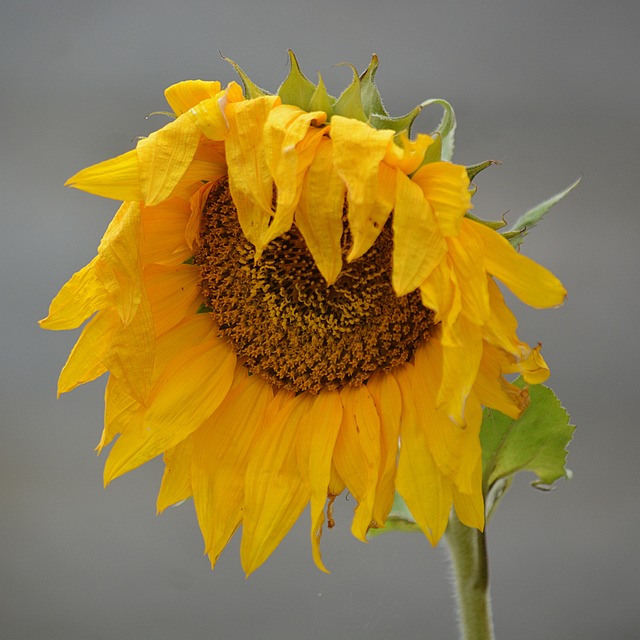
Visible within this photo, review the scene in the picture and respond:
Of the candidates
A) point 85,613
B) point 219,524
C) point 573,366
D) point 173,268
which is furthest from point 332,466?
point 85,613

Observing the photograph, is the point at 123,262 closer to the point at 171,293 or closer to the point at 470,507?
the point at 171,293

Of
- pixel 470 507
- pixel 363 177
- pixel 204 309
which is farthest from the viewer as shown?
pixel 204 309

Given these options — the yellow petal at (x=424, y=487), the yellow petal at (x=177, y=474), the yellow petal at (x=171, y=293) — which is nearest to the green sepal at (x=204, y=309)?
the yellow petal at (x=171, y=293)

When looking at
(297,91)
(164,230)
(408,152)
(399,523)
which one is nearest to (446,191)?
(408,152)

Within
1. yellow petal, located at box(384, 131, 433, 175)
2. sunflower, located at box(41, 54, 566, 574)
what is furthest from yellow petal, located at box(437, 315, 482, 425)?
yellow petal, located at box(384, 131, 433, 175)

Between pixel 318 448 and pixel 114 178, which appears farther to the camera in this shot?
pixel 318 448

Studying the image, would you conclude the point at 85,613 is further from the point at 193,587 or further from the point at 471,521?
the point at 471,521

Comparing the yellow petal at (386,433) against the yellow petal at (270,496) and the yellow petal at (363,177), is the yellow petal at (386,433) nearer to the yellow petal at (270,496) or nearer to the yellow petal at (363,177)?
the yellow petal at (270,496)
